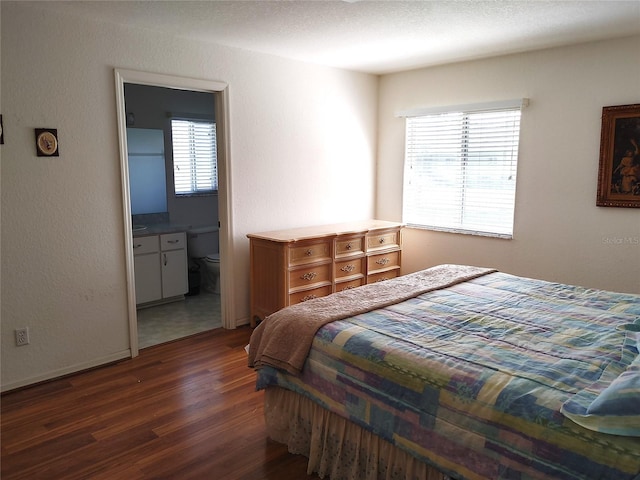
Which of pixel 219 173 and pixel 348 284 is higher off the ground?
pixel 219 173

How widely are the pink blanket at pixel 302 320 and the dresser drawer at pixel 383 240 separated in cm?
165

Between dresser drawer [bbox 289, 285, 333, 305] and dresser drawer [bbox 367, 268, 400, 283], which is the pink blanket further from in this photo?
dresser drawer [bbox 367, 268, 400, 283]

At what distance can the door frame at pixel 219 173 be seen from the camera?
3.31 m

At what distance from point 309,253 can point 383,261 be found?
3.30 ft

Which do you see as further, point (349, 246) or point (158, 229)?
point (158, 229)

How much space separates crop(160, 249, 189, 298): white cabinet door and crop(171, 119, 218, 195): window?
36.7 inches

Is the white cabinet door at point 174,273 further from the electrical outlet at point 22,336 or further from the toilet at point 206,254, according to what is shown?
the electrical outlet at point 22,336

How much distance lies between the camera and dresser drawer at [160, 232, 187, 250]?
4.71 metres

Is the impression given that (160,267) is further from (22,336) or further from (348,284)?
(348,284)

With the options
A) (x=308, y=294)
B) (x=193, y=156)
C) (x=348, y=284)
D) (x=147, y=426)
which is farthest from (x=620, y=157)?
(x=193, y=156)

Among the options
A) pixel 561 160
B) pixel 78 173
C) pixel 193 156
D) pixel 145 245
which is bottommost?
pixel 145 245

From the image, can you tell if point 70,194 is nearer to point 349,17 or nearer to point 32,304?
point 32,304

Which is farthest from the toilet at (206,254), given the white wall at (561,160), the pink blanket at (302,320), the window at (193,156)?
the pink blanket at (302,320)

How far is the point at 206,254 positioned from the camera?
18.2ft
